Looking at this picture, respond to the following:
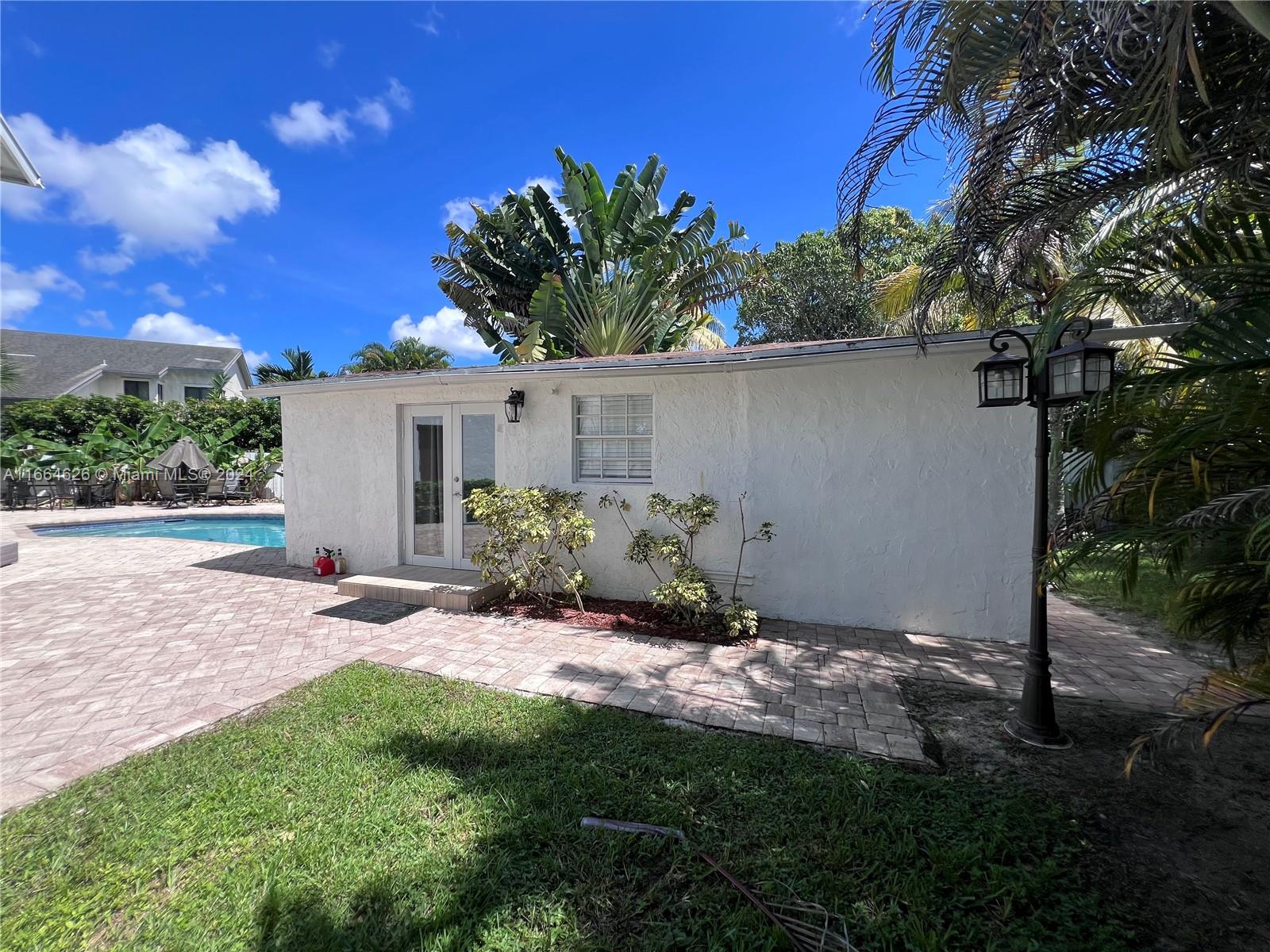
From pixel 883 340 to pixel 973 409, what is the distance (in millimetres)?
1385

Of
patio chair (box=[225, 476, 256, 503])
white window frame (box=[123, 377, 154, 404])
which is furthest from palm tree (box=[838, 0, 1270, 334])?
white window frame (box=[123, 377, 154, 404])

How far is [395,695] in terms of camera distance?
451cm

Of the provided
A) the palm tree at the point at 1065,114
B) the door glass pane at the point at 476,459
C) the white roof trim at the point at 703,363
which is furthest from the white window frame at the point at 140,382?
the palm tree at the point at 1065,114

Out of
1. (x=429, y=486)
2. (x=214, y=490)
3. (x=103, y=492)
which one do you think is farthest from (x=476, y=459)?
(x=103, y=492)

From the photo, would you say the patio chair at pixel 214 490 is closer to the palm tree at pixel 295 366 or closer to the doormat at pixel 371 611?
the palm tree at pixel 295 366

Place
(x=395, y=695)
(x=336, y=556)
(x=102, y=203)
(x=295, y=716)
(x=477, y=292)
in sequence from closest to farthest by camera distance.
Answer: (x=295, y=716) → (x=395, y=695) → (x=336, y=556) → (x=102, y=203) → (x=477, y=292)

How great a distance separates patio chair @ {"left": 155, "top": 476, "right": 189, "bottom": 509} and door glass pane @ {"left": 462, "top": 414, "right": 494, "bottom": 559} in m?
18.9

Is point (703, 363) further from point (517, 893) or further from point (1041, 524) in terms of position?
point (517, 893)

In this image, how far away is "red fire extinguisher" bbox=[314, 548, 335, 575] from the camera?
29.8 feet

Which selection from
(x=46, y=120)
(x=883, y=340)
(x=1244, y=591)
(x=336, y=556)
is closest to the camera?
(x=1244, y=591)

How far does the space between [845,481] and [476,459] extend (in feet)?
18.3

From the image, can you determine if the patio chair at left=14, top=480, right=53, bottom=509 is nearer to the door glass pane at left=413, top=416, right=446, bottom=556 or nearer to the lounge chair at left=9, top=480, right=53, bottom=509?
the lounge chair at left=9, top=480, right=53, bottom=509

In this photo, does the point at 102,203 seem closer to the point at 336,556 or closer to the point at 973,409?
the point at 336,556

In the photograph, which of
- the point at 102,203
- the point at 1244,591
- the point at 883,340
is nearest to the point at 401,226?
the point at 102,203
